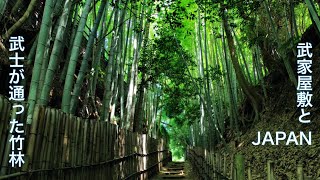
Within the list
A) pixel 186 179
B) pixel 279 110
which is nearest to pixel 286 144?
pixel 279 110

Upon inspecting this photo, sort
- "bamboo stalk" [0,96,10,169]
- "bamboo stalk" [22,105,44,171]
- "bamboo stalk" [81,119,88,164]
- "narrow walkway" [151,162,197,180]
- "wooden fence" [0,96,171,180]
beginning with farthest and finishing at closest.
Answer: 1. "narrow walkway" [151,162,197,180]
2. "bamboo stalk" [81,119,88,164]
3. "bamboo stalk" [22,105,44,171]
4. "wooden fence" [0,96,171,180]
5. "bamboo stalk" [0,96,10,169]

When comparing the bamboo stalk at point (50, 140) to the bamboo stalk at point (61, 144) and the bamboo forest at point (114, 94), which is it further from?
the bamboo stalk at point (61, 144)

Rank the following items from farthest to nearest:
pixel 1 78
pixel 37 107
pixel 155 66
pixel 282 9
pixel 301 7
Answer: pixel 155 66 < pixel 301 7 < pixel 282 9 < pixel 1 78 < pixel 37 107

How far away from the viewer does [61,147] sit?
125 inches

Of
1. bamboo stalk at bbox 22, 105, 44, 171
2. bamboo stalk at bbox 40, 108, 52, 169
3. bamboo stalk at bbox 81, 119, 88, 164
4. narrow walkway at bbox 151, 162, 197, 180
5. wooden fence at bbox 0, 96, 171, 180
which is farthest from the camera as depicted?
narrow walkway at bbox 151, 162, 197, 180

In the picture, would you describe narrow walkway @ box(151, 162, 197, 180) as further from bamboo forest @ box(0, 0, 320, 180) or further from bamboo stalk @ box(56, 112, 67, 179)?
bamboo stalk @ box(56, 112, 67, 179)

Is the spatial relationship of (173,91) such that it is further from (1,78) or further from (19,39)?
(19,39)

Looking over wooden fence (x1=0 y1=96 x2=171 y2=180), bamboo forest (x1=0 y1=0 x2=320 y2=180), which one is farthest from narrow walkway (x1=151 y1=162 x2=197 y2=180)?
wooden fence (x1=0 y1=96 x2=171 y2=180)

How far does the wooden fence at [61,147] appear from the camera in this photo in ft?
8.07

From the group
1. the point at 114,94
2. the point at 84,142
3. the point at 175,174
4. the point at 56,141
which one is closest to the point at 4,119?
the point at 56,141

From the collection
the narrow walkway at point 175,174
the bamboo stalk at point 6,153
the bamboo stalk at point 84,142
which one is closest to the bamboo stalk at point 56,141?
the bamboo stalk at point 6,153

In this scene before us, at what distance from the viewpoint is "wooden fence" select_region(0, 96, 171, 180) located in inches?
96.9

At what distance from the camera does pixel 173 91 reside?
40.2 feet

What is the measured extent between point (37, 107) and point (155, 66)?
7.53 m
